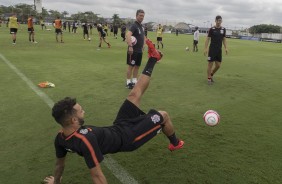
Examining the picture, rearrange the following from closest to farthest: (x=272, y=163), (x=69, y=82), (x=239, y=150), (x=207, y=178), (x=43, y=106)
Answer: (x=207, y=178)
(x=272, y=163)
(x=239, y=150)
(x=43, y=106)
(x=69, y=82)

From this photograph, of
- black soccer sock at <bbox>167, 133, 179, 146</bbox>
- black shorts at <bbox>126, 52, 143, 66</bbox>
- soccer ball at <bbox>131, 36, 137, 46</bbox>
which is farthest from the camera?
black shorts at <bbox>126, 52, 143, 66</bbox>

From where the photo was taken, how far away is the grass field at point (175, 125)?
388 centimetres

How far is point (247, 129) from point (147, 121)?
2.48 meters

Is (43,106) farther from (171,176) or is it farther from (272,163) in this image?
(272,163)

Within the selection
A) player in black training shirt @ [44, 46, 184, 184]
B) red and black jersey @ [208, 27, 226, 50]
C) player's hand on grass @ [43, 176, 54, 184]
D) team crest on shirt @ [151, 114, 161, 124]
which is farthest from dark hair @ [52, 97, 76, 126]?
red and black jersey @ [208, 27, 226, 50]

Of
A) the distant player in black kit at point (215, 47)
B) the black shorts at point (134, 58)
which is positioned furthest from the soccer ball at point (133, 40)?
the distant player in black kit at point (215, 47)

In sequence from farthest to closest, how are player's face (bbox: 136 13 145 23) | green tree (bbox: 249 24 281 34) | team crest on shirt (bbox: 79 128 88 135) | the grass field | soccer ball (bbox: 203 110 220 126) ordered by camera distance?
green tree (bbox: 249 24 281 34), player's face (bbox: 136 13 145 23), soccer ball (bbox: 203 110 220 126), the grass field, team crest on shirt (bbox: 79 128 88 135)

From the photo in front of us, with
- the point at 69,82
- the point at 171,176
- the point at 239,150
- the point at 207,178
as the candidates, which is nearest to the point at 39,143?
the point at 171,176

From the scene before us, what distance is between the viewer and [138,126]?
3.86 m

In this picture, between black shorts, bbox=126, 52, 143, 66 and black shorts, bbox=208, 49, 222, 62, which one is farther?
black shorts, bbox=208, 49, 222, 62

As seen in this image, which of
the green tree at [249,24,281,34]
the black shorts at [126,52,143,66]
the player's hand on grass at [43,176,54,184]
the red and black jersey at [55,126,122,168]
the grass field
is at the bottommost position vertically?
the player's hand on grass at [43,176,54,184]

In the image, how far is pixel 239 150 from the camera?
4555 millimetres

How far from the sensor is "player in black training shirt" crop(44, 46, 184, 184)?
3.08 m

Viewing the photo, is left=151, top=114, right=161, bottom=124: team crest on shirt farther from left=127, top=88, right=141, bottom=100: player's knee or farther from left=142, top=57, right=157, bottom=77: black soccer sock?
left=142, top=57, right=157, bottom=77: black soccer sock
